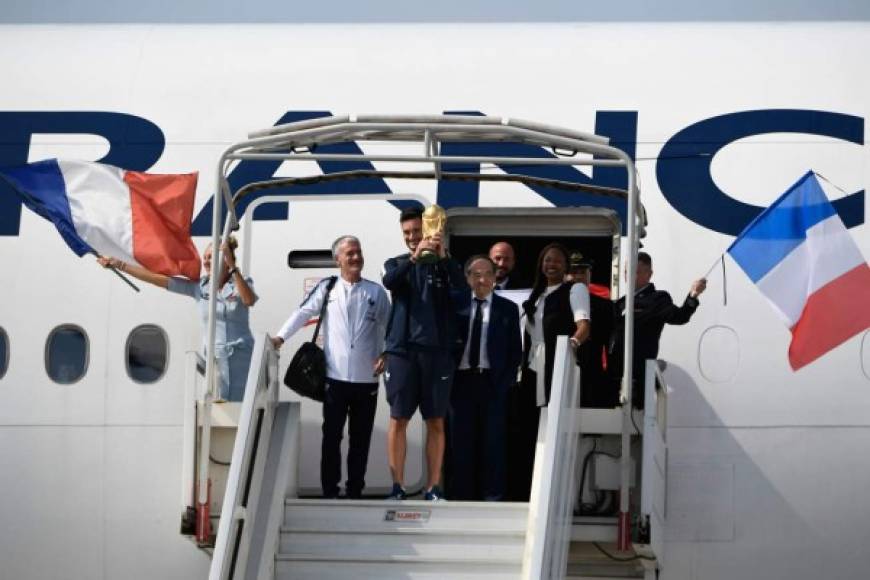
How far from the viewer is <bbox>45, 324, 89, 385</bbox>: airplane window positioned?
Answer: 1224 centimetres

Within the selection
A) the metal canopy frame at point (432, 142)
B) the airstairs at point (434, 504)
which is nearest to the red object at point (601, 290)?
the airstairs at point (434, 504)

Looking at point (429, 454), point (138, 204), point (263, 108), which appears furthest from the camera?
point (263, 108)

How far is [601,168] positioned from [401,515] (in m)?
3.54

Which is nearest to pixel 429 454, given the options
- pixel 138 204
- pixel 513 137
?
pixel 513 137

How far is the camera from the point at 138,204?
11797 mm

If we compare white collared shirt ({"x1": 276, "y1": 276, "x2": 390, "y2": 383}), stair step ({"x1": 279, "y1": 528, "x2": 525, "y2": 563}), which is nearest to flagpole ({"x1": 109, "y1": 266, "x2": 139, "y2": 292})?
white collared shirt ({"x1": 276, "y1": 276, "x2": 390, "y2": 383})

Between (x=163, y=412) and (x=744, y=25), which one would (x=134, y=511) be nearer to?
(x=163, y=412)

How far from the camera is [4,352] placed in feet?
40.5

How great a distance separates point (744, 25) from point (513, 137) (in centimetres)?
315

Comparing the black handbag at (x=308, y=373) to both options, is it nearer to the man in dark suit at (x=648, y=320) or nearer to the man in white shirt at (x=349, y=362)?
the man in white shirt at (x=349, y=362)

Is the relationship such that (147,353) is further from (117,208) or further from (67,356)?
(117,208)

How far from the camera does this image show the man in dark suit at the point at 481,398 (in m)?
10.5

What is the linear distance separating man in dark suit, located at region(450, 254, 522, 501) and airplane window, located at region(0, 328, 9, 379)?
3.76m

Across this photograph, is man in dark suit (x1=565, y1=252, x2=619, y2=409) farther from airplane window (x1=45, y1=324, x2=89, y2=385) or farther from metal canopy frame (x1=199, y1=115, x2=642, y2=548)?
airplane window (x1=45, y1=324, x2=89, y2=385)
